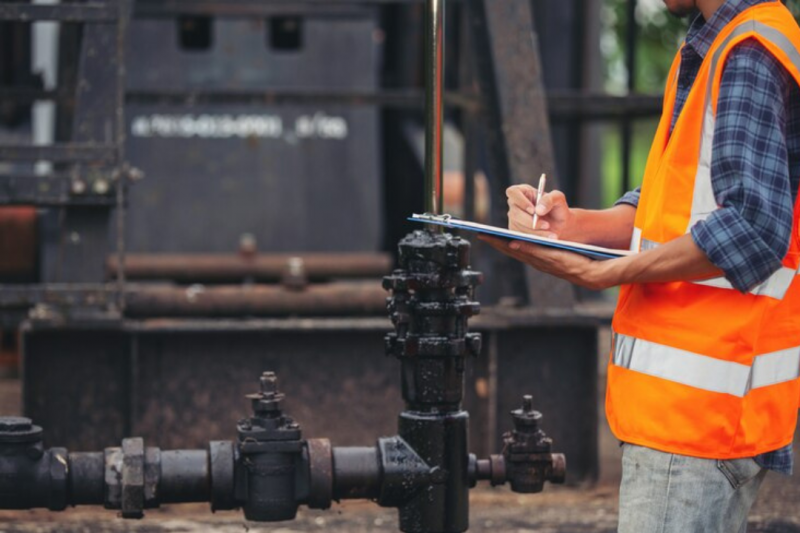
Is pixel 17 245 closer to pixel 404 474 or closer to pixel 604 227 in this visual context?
pixel 404 474

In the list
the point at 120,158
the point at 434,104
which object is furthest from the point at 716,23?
the point at 120,158

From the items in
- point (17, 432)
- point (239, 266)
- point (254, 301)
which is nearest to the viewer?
point (17, 432)

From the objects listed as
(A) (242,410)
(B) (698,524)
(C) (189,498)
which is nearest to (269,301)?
(A) (242,410)

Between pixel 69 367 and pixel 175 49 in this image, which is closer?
pixel 69 367

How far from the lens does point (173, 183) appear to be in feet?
26.2

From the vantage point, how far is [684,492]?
2.49 m

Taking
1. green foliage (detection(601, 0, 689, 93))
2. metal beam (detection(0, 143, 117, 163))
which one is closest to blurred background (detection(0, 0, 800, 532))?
metal beam (detection(0, 143, 117, 163))

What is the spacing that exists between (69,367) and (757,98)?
333 cm

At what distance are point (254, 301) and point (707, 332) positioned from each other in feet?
10.5

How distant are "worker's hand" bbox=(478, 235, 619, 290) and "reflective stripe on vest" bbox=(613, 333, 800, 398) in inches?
5.5

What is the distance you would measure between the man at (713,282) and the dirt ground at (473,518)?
230 centimetres

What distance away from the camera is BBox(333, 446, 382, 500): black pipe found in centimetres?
363

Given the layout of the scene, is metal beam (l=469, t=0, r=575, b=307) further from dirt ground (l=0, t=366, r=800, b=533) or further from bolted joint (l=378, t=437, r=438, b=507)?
bolted joint (l=378, t=437, r=438, b=507)

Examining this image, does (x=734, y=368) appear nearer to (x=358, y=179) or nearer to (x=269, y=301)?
(x=269, y=301)
